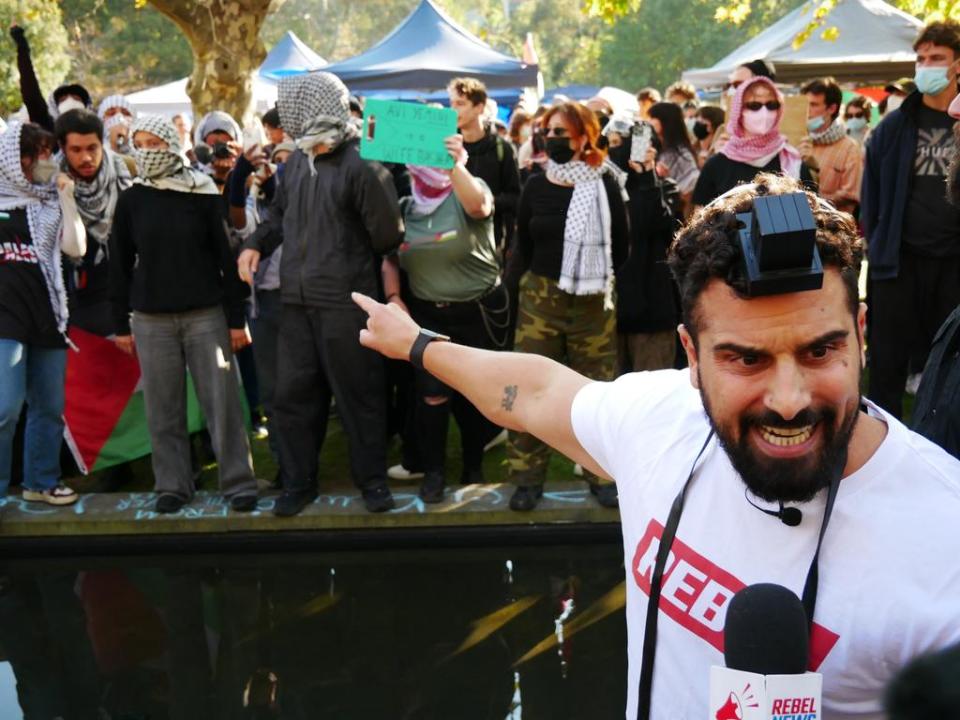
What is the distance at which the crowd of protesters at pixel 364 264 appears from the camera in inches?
220

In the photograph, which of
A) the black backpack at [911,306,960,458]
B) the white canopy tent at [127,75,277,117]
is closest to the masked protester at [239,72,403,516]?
the black backpack at [911,306,960,458]

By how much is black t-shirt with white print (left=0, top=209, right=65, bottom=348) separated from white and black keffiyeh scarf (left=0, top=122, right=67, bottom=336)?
3cm

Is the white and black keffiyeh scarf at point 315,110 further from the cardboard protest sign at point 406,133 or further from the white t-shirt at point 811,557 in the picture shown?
the white t-shirt at point 811,557

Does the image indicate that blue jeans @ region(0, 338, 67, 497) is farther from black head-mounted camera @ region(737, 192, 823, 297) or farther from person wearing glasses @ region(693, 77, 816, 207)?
black head-mounted camera @ region(737, 192, 823, 297)

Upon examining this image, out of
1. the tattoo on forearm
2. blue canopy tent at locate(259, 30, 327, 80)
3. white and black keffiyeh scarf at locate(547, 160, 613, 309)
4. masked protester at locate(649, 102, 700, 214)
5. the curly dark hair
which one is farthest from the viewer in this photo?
blue canopy tent at locate(259, 30, 327, 80)

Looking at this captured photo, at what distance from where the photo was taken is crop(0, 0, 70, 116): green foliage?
34.8m

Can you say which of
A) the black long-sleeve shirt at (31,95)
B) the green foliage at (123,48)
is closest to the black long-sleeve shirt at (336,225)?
the black long-sleeve shirt at (31,95)

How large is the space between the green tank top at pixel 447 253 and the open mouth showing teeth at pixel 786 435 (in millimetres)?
4139

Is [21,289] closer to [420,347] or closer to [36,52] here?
[420,347]

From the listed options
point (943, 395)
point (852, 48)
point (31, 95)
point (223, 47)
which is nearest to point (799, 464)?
point (943, 395)

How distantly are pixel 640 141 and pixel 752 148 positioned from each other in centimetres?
68

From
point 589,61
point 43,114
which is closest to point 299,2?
point 589,61

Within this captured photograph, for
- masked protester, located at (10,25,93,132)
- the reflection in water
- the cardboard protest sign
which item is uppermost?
masked protester, located at (10,25,93,132)

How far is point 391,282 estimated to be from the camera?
19.4 feet
